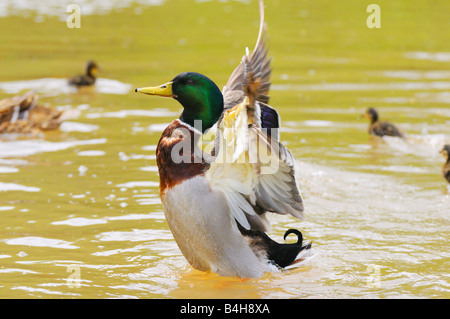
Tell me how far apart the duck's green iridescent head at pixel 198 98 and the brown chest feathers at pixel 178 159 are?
141 mm

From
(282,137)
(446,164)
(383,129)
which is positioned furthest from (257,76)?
(383,129)

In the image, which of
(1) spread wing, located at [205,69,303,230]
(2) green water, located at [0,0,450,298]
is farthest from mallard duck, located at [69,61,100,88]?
(1) spread wing, located at [205,69,303,230]

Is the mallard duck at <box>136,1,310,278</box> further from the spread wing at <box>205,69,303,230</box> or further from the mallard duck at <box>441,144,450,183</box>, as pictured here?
the mallard duck at <box>441,144,450,183</box>

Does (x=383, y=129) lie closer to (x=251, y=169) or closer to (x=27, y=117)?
(x=27, y=117)

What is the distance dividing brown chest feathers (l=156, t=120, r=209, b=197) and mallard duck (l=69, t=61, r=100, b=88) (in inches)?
273

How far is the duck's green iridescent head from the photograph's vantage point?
502cm

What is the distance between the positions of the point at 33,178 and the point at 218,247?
3.22m

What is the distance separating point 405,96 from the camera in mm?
11398

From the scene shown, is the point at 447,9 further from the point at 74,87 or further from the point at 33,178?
the point at 33,178

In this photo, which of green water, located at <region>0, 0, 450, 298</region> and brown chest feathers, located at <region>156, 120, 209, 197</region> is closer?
brown chest feathers, located at <region>156, 120, 209, 197</region>

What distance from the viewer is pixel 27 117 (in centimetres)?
958

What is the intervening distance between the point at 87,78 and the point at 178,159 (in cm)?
719

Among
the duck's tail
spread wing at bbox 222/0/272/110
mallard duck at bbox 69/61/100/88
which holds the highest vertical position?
mallard duck at bbox 69/61/100/88

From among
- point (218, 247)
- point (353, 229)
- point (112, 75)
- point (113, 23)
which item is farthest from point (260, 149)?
point (113, 23)
